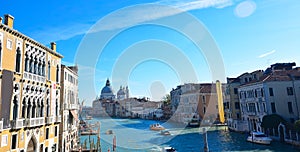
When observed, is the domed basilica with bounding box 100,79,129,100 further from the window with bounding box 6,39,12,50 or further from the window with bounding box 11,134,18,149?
the window with bounding box 6,39,12,50

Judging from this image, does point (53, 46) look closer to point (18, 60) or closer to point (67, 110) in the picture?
point (18, 60)

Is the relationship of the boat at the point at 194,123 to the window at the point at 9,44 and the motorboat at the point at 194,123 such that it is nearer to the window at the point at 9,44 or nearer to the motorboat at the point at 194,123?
the motorboat at the point at 194,123

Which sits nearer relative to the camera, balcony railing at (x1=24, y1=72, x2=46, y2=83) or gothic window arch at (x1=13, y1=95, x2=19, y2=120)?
gothic window arch at (x1=13, y1=95, x2=19, y2=120)

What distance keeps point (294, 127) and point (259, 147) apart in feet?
10.1

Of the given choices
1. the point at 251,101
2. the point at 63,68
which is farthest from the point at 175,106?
the point at 63,68

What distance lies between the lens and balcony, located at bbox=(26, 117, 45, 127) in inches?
454

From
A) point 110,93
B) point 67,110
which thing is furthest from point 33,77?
point 110,93

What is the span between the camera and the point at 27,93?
461 inches

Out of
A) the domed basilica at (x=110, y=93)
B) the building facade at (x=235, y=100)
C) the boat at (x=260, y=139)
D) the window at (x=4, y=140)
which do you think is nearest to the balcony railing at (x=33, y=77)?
the window at (x=4, y=140)

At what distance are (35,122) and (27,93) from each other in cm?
170

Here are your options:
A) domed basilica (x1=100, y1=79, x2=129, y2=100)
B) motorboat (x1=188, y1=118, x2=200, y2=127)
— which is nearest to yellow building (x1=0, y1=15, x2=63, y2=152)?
motorboat (x1=188, y1=118, x2=200, y2=127)

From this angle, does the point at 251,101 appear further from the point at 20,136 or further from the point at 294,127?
the point at 20,136

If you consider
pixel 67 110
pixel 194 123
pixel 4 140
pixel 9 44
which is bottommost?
pixel 194 123

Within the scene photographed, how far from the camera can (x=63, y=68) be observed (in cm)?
1625
